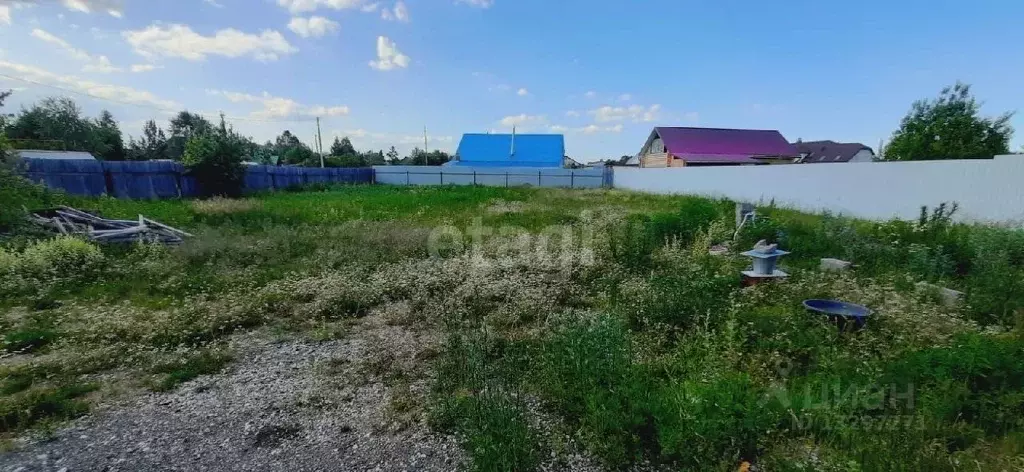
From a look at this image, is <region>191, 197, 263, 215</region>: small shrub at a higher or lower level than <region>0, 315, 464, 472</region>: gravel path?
higher

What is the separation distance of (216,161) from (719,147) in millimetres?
29328

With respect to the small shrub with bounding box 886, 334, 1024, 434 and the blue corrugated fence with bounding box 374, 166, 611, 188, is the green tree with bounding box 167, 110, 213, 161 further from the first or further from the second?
the small shrub with bounding box 886, 334, 1024, 434

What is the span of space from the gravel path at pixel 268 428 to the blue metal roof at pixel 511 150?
97.5 ft

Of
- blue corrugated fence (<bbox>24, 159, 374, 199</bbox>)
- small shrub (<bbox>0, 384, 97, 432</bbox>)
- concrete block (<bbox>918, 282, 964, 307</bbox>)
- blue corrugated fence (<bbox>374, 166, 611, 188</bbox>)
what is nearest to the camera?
small shrub (<bbox>0, 384, 97, 432</bbox>)

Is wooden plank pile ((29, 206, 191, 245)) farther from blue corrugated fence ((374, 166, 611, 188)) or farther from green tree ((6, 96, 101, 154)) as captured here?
green tree ((6, 96, 101, 154))

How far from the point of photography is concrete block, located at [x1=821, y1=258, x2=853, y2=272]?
233 inches

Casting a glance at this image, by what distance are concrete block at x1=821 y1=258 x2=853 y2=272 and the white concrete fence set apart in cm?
425

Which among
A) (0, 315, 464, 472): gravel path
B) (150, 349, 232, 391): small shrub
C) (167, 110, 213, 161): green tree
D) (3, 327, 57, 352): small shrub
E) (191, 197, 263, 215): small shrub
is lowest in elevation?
(0, 315, 464, 472): gravel path

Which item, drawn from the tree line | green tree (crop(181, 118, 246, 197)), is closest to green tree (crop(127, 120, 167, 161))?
the tree line

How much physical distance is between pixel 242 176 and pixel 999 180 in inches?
901

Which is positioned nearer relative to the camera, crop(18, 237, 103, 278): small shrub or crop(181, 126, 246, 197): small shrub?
crop(18, 237, 103, 278): small shrub
